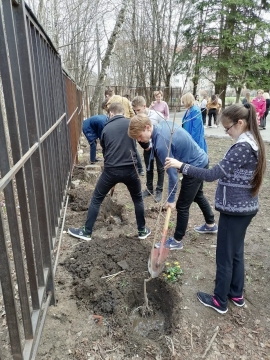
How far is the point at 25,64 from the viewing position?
195cm

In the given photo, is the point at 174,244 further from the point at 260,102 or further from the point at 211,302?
the point at 260,102

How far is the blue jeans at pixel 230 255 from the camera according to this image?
2322 mm

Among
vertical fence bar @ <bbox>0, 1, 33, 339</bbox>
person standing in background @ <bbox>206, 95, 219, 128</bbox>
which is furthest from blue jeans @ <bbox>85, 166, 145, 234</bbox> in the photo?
person standing in background @ <bbox>206, 95, 219, 128</bbox>

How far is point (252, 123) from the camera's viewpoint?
7.16 ft

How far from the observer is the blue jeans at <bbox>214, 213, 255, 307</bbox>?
232 centimetres

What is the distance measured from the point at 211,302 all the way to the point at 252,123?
5.26 feet

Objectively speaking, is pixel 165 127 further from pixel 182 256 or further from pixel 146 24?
pixel 146 24

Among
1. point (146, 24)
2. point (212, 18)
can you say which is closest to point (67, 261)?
point (212, 18)

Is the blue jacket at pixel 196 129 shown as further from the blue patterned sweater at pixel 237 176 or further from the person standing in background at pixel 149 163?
the blue patterned sweater at pixel 237 176

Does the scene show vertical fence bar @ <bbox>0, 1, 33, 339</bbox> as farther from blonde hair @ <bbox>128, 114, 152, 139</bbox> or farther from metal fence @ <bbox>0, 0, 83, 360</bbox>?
blonde hair @ <bbox>128, 114, 152, 139</bbox>

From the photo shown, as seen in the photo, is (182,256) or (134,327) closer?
(134,327)

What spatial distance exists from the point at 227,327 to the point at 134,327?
2.56 ft

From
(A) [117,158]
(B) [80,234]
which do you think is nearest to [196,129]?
(A) [117,158]

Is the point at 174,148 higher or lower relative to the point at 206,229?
higher
